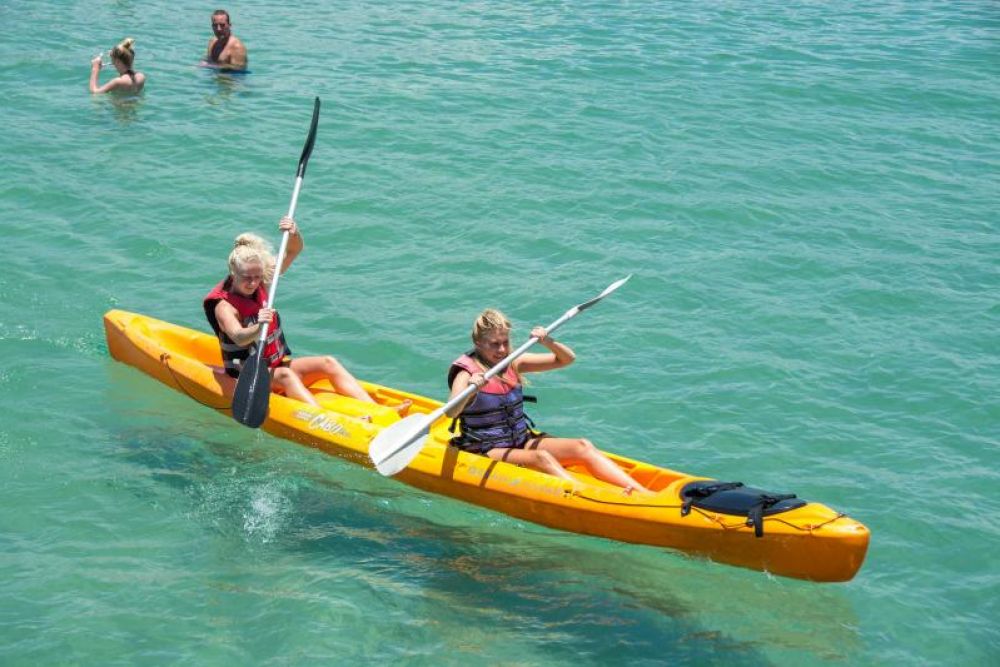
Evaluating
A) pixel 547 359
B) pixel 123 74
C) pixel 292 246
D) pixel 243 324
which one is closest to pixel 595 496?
pixel 547 359

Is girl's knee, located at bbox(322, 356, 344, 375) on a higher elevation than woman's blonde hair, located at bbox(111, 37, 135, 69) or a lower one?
lower

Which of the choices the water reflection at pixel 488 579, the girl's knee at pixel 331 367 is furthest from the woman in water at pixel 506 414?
the girl's knee at pixel 331 367

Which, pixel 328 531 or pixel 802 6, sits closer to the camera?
pixel 328 531

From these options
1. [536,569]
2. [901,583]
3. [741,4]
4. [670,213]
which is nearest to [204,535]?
[536,569]

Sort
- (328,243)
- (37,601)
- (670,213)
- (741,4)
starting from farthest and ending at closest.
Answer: (741,4)
(670,213)
(328,243)
(37,601)

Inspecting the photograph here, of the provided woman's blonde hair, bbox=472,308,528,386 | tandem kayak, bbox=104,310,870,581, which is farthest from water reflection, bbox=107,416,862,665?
woman's blonde hair, bbox=472,308,528,386

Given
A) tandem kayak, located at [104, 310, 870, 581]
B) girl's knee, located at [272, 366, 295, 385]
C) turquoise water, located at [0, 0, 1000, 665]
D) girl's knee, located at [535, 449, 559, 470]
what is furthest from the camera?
girl's knee, located at [272, 366, 295, 385]

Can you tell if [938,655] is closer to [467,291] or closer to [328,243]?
[467,291]

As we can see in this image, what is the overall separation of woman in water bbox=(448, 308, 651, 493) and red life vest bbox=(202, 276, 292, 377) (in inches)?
55.1

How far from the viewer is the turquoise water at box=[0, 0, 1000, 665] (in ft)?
21.3

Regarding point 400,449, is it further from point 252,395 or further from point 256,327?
point 256,327

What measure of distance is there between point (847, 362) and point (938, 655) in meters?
3.25

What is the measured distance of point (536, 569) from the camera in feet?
22.5

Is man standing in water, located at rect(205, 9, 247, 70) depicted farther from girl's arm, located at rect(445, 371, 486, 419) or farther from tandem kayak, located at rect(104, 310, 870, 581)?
girl's arm, located at rect(445, 371, 486, 419)
